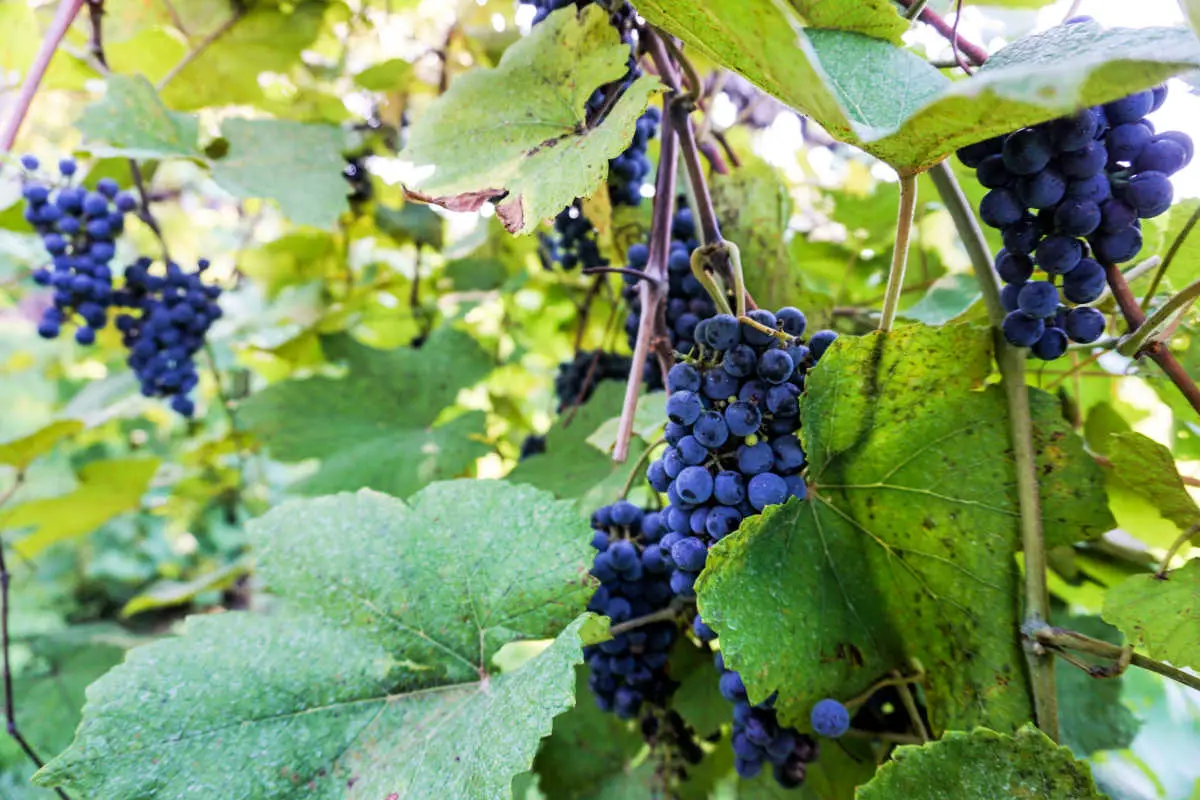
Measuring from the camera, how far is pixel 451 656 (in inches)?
31.6

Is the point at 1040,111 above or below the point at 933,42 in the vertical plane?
below

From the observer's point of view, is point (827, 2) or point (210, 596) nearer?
point (827, 2)

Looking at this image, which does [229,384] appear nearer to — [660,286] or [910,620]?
[660,286]

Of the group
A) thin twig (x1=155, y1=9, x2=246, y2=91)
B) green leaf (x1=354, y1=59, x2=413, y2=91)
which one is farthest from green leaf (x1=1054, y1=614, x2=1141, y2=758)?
thin twig (x1=155, y1=9, x2=246, y2=91)

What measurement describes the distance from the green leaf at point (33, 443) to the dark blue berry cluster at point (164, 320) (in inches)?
9.3

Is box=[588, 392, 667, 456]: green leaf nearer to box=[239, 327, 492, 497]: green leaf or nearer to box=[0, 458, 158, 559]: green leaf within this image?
box=[239, 327, 492, 497]: green leaf

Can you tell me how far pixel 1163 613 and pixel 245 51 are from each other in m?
1.64

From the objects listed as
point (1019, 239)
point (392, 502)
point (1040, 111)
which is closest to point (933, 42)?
point (1019, 239)

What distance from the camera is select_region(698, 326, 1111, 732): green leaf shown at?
708 millimetres

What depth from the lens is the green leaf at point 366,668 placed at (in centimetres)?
69

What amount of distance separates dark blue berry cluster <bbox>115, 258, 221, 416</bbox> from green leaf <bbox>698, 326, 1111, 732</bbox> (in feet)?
3.81

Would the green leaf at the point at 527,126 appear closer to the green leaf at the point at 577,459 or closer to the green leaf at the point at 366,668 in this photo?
the green leaf at the point at 366,668

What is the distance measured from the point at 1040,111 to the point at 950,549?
1.40 ft

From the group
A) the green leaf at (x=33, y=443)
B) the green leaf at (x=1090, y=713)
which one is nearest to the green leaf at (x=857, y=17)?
the green leaf at (x=1090, y=713)
